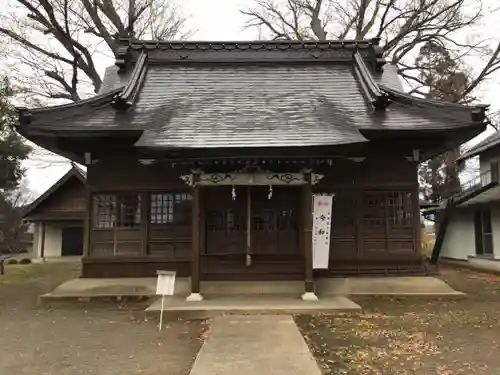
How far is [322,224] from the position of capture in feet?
36.8

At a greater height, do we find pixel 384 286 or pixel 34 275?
pixel 384 286

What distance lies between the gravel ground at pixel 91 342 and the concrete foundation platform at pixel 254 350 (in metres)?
0.37

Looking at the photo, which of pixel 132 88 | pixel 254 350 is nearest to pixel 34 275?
pixel 132 88

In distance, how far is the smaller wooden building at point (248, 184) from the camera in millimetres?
10852

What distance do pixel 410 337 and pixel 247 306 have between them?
344 cm

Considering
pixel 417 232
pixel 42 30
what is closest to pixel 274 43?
pixel 417 232

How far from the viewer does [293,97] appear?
12797 millimetres

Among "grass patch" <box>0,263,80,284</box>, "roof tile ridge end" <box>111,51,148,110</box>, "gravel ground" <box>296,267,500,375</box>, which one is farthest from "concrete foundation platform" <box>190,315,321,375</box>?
"grass patch" <box>0,263,80,284</box>

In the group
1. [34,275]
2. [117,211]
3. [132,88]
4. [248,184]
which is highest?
[132,88]

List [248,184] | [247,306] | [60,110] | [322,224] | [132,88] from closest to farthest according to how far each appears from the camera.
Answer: [247,306]
[248,184]
[322,224]
[60,110]
[132,88]

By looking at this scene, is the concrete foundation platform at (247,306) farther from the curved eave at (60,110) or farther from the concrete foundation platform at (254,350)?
the curved eave at (60,110)

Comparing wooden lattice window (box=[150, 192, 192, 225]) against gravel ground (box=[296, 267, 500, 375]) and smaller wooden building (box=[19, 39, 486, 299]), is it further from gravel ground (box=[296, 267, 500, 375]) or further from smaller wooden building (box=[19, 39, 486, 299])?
gravel ground (box=[296, 267, 500, 375])

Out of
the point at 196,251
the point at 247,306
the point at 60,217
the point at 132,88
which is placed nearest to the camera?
the point at 247,306

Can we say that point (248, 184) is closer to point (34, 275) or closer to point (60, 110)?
point (60, 110)
